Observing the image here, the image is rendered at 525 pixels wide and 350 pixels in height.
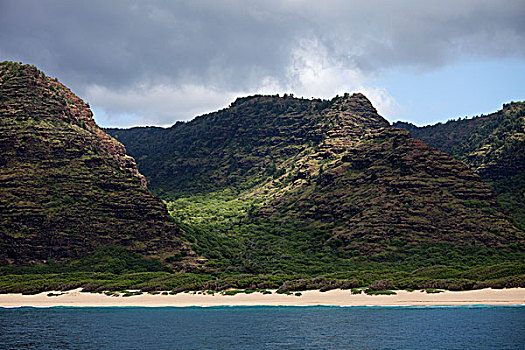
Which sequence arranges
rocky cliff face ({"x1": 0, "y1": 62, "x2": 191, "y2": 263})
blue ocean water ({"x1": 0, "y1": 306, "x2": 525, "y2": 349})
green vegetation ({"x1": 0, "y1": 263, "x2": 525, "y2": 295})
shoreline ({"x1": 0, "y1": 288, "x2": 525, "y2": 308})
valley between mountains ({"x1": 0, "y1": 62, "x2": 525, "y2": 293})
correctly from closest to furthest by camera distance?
blue ocean water ({"x1": 0, "y1": 306, "x2": 525, "y2": 349}) < shoreline ({"x1": 0, "y1": 288, "x2": 525, "y2": 308}) < green vegetation ({"x1": 0, "y1": 263, "x2": 525, "y2": 295}) < valley between mountains ({"x1": 0, "y1": 62, "x2": 525, "y2": 293}) < rocky cliff face ({"x1": 0, "y1": 62, "x2": 191, "y2": 263})

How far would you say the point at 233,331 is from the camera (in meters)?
56.5

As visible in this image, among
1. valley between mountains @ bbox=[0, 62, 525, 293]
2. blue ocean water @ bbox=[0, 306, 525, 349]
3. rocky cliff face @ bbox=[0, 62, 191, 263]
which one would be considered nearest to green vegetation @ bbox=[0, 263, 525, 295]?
valley between mountains @ bbox=[0, 62, 525, 293]

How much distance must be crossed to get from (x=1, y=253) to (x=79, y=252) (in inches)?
727

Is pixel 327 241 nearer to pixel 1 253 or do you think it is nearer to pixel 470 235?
pixel 470 235

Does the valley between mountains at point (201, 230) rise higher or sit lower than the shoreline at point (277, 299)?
higher

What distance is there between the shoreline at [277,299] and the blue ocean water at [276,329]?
602cm

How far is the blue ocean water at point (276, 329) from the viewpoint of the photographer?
4803cm

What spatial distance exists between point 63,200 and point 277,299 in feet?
268

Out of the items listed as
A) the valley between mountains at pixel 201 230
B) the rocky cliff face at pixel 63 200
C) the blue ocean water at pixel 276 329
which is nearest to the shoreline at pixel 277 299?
the valley between mountains at pixel 201 230

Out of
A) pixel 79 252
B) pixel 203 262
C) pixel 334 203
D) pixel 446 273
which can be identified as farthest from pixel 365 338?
pixel 334 203

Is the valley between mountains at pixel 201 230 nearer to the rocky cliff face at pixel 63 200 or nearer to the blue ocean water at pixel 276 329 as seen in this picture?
the rocky cliff face at pixel 63 200

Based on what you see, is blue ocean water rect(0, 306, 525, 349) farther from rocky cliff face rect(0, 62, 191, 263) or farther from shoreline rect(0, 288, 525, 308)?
rocky cliff face rect(0, 62, 191, 263)

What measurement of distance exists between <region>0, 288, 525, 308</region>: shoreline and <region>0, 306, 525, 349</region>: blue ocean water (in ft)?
19.8

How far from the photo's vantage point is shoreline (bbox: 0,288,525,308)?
254 feet
